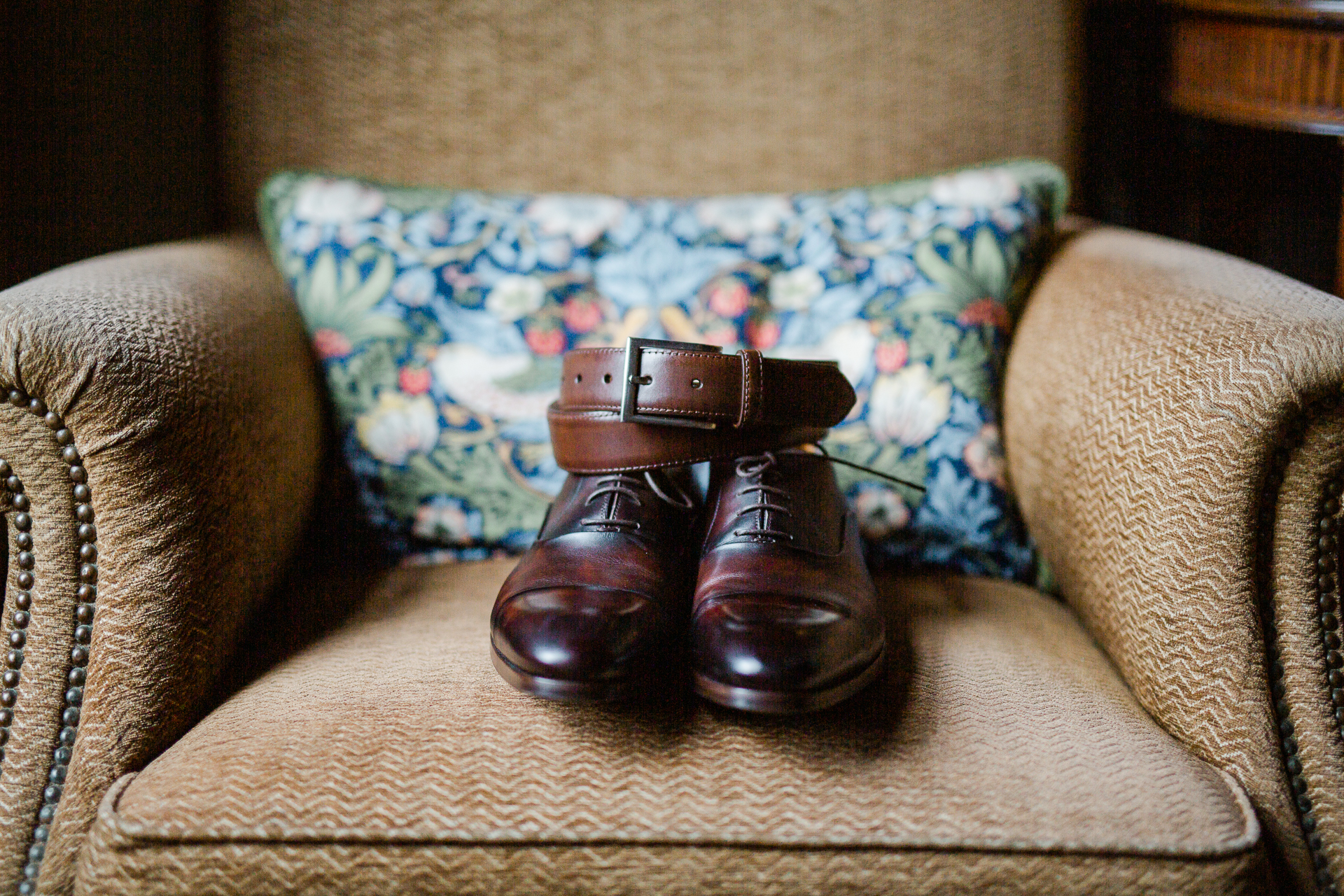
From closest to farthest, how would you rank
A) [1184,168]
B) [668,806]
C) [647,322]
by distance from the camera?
[668,806] → [647,322] → [1184,168]

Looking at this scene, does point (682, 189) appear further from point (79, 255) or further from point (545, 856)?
point (545, 856)

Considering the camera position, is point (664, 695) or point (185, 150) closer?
point (664, 695)

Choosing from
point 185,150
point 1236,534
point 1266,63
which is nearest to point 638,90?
point 185,150

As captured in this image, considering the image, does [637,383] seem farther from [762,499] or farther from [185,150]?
[185,150]

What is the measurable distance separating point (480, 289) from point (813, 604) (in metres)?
0.45

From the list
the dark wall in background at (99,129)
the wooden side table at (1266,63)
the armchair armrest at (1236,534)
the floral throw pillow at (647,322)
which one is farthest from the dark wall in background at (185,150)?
the armchair armrest at (1236,534)

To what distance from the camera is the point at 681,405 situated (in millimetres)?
537

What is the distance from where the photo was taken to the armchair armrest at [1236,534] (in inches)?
19.1

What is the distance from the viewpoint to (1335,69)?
0.75 metres

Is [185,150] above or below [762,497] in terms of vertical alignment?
above

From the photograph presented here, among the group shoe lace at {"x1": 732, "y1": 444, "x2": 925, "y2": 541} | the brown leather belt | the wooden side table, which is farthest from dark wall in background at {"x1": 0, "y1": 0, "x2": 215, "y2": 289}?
the wooden side table

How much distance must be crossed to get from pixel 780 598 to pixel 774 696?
0.19ft

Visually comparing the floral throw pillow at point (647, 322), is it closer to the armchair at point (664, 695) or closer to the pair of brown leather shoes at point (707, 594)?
the armchair at point (664, 695)

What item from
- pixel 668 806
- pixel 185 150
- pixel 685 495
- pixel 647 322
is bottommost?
pixel 668 806
